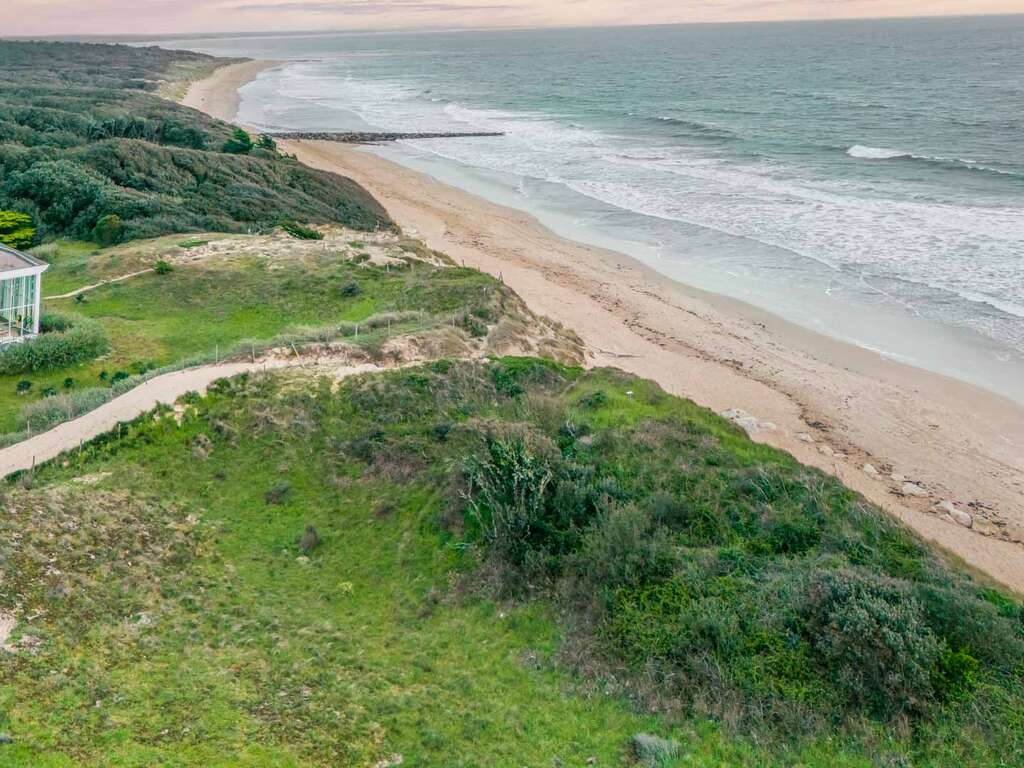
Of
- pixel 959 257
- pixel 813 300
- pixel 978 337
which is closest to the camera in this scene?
pixel 978 337

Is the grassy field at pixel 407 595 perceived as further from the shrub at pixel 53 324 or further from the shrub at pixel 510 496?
the shrub at pixel 53 324

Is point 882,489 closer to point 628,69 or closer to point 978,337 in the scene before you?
point 978,337

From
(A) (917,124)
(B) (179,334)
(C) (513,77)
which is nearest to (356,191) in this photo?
(B) (179,334)

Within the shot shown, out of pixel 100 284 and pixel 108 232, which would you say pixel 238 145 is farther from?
pixel 100 284

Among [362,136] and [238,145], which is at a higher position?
[362,136]

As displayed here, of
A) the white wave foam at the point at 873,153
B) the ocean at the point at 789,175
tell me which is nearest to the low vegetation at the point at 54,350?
the ocean at the point at 789,175

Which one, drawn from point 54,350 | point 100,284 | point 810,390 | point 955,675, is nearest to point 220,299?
point 100,284
